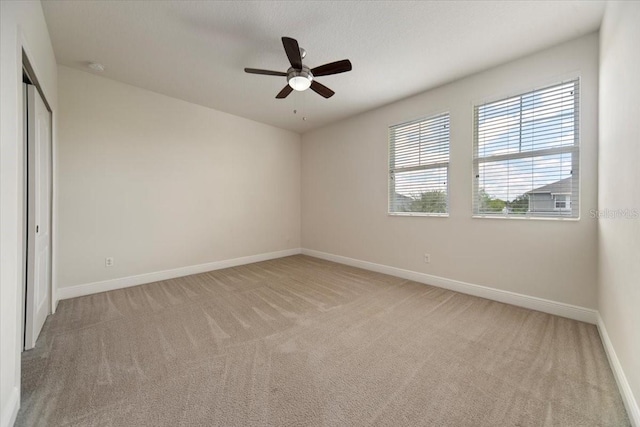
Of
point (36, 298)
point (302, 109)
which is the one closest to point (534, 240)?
point (302, 109)

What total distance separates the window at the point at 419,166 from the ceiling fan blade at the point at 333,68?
1.88m

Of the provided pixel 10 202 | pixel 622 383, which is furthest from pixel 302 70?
pixel 622 383

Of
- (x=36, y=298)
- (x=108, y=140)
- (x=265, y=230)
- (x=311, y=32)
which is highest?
(x=311, y=32)

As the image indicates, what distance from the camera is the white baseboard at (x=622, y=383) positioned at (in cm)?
136

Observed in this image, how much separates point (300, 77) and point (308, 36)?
17.0 inches

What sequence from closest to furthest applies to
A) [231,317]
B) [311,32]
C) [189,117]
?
[311,32] → [231,317] → [189,117]

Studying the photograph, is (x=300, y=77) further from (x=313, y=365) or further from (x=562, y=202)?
(x=562, y=202)

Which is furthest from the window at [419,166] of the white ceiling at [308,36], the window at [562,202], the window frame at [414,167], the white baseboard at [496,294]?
the window at [562,202]

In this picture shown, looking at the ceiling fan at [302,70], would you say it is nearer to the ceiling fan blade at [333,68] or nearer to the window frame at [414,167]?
the ceiling fan blade at [333,68]

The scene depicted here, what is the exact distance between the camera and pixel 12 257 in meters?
1.41

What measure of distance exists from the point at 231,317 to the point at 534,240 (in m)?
3.42

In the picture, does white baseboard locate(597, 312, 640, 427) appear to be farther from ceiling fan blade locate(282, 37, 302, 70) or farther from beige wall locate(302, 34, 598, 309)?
ceiling fan blade locate(282, 37, 302, 70)

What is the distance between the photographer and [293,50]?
86.1 inches

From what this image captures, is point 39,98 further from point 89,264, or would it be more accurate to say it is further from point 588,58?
point 588,58
